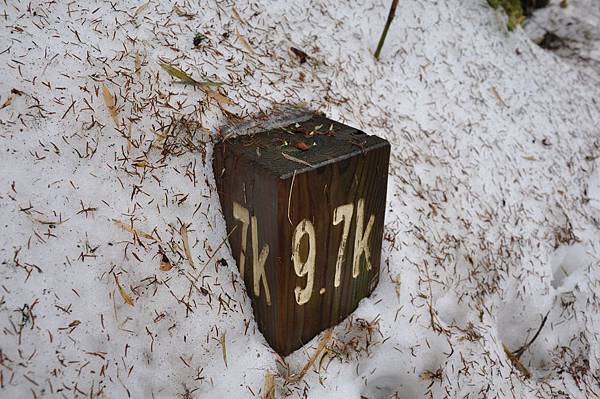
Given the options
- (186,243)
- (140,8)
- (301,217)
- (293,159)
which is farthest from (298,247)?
(140,8)

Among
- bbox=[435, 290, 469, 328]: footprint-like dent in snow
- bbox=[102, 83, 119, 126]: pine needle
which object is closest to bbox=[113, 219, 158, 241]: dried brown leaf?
bbox=[102, 83, 119, 126]: pine needle

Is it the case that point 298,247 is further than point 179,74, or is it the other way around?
point 179,74

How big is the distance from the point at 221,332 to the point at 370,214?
99 centimetres

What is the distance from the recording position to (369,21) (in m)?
3.82

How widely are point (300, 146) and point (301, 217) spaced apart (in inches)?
15.1

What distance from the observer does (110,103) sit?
90.5 inches

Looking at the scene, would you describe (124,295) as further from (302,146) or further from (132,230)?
(302,146)

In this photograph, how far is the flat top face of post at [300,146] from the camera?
6.57ft

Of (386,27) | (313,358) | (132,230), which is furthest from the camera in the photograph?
(386,27)

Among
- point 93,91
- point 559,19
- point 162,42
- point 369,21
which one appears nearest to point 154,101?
point 93,91

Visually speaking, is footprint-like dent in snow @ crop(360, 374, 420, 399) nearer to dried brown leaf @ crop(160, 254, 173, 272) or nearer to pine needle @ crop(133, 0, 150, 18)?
dried brown leaf @ crop(160, 254, 173, 272)

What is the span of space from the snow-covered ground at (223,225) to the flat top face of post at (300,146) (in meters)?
0.27

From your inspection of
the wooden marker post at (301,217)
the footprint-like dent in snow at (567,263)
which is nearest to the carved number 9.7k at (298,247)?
the wooden marker post at (301,217)

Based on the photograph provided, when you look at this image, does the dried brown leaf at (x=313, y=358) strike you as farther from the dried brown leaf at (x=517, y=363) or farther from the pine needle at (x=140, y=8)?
the pine needle at (x=140, y=8)
